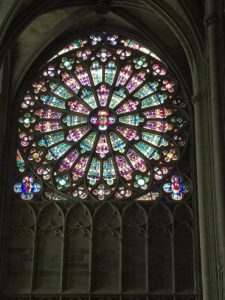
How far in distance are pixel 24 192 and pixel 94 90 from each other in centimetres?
361

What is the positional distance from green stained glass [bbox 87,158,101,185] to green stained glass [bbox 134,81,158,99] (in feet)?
7.78

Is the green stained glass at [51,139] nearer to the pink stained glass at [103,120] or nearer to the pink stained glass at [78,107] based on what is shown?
the pink stained glass at [78,107]

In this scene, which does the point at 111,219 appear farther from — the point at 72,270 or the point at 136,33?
the point at 136,33

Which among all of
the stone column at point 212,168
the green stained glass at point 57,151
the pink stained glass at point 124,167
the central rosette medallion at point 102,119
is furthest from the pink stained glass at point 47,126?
the stone column at point 212,168

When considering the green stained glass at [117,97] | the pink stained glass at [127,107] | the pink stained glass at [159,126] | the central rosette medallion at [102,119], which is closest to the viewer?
the pink stained glass at [159,126]

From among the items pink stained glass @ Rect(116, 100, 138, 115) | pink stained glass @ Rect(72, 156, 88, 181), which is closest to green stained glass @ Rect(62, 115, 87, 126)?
pink stained glass @ Rect(116, 100, 138, 115)

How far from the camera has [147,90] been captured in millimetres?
19234

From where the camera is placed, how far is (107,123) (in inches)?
739

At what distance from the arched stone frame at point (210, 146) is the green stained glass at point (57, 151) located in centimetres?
415

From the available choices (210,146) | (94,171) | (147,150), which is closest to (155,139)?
(147,150)

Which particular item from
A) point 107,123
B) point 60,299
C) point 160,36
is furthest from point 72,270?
point 160,36

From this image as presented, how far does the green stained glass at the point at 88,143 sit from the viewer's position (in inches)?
727

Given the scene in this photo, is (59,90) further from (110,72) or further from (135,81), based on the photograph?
(135,81)

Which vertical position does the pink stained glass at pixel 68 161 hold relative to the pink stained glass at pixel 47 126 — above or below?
below
